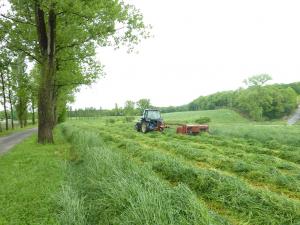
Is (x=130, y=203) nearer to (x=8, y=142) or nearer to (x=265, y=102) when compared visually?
(x=8, y=142)

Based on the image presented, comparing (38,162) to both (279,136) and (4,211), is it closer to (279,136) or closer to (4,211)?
(4,211)

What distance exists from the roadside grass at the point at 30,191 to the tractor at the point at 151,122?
12.5 metres

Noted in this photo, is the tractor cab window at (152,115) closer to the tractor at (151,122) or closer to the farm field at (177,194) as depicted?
the tractor at (151,122)

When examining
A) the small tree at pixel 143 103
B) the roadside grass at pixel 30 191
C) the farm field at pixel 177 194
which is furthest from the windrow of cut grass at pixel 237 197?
the small tree at pixel 143 103

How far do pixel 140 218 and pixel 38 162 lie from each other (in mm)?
7198

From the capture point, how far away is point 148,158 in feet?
33.1

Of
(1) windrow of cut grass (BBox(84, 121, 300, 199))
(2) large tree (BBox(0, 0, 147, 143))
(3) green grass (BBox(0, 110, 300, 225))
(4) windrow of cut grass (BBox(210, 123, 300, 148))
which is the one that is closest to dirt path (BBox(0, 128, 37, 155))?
(2) large tree (BBox(0, 0, 147, 143))

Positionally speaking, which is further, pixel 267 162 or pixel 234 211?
pixel 267 162

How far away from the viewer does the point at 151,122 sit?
22578 mm

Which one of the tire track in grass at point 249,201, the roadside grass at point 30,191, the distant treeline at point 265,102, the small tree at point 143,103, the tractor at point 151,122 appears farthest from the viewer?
the small tree at point 143,103

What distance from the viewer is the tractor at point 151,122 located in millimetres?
22223

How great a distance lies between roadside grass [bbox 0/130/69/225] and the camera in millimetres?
5246

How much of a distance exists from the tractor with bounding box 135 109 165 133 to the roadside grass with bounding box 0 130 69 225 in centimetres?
1254

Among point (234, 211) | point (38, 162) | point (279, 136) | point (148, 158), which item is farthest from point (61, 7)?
point (279, 136)
